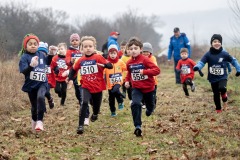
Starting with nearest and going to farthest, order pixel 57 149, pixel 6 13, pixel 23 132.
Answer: pixel 57 149
pixel 23 132
pixel 6 13

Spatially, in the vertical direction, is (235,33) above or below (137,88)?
above

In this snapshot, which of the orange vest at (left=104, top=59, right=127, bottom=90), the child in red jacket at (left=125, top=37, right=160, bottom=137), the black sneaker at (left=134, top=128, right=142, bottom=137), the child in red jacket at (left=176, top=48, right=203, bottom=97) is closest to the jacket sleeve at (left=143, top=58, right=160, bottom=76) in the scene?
the child in red jacket at (left=125, top=37, right=160, bottom=137)

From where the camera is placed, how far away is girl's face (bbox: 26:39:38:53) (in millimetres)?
8211

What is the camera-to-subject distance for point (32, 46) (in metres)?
8.22

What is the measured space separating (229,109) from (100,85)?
12.0ft

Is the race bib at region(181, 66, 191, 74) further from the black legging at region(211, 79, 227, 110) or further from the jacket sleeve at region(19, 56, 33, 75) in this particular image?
the jacket sleeve at region(19, 56, 33, 75)

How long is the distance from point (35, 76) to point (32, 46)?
0.59m

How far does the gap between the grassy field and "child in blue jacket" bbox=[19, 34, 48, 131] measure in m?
0.48

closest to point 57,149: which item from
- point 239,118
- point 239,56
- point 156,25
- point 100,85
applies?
point 100,85

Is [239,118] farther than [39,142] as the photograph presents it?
Yes

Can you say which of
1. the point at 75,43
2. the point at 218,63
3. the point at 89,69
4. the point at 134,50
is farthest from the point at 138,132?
the point at 75,43

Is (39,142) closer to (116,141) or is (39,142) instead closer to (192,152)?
(116,141)

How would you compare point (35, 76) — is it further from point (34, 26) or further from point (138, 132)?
point (34, 26)

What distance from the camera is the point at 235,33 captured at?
579 inches
